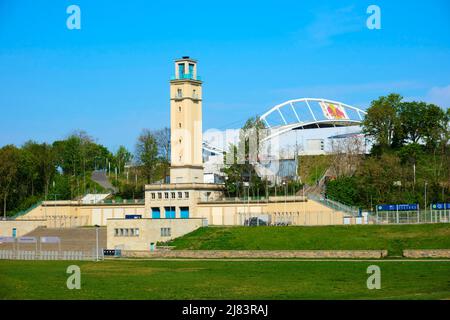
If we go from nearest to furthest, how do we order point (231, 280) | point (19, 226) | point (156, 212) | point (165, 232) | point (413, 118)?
point (231, 280) → point (165, 232) → point (156, 212) → point (19, 226) → point (413, 118)

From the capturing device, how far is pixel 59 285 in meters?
53.9

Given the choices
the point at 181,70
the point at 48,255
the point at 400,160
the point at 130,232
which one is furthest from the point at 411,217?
the point at 181,70

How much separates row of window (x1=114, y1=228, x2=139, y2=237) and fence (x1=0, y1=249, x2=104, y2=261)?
5823 mm

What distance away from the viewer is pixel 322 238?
76562mm

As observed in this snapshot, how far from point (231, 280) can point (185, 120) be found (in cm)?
4725

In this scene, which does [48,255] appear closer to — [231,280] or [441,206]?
[231,280]

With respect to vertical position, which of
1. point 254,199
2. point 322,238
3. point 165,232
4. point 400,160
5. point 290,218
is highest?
point 400,160

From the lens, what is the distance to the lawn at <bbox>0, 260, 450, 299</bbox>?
4703cm

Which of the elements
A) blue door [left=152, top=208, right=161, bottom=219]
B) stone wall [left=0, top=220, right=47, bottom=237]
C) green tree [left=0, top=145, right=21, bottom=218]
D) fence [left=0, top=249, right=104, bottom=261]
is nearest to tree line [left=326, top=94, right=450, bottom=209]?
blue door [left=152, top=208, right=161, bottom=219]

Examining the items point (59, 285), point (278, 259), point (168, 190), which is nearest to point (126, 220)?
point (168, 190)

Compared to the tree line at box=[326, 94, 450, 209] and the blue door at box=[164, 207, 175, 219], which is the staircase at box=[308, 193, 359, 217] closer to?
the tree line at box=[326, 94, 450, 209]

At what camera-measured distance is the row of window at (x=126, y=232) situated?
88.2m

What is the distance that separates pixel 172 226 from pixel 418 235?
25.2 meters

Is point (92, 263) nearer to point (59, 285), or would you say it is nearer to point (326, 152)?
point (59, 285)
